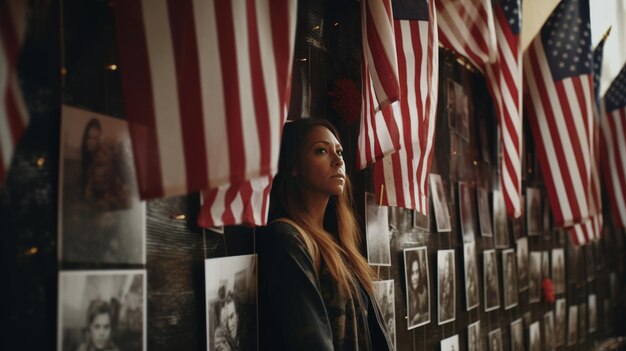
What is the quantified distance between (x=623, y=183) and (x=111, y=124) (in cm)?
718

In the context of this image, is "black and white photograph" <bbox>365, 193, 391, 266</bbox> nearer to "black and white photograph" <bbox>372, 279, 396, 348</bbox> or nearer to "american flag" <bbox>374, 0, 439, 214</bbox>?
"black and white photograph" <bbox>372, 279, 396, 348</bbox>

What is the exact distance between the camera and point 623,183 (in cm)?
779

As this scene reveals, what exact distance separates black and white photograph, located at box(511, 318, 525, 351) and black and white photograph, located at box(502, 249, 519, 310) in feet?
0.72

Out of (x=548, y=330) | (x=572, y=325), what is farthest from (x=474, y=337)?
(x=572, y=325)

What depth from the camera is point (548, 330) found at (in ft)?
25.2

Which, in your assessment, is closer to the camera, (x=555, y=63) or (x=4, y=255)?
(x=4, y=255)

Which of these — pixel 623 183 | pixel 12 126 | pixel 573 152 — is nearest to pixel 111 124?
pixel 12 126

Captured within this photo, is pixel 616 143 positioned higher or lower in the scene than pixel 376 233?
higher

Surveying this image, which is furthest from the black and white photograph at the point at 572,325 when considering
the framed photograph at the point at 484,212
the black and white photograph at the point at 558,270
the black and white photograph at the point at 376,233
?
the black and white photograph at the point at 376,233

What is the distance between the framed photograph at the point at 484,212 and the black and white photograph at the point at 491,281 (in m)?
0.20

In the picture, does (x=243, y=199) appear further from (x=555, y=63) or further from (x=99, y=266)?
(x=555, y=63)

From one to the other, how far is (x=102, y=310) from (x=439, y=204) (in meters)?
3.52

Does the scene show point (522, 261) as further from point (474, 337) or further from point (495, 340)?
point (474, 337)

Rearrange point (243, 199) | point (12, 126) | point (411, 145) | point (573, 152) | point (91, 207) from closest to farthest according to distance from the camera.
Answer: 1. point (12, 126)
2. point (91, 207)
3. point (243, 199)
4. point (411, 145)
5. point (573, 152)
